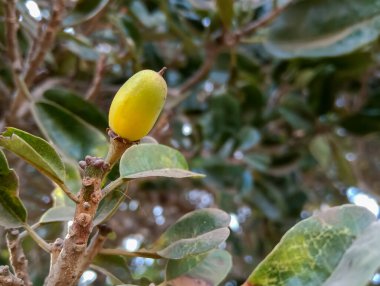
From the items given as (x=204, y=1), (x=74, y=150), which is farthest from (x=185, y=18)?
(x=74, y=150)

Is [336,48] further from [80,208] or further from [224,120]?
[80,208]

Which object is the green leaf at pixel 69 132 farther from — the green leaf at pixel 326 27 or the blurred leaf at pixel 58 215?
the green leaf at pixel 326 27

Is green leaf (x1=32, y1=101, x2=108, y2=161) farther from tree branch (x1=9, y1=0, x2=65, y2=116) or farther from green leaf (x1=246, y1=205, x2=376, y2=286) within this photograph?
green leaf (x1=246, y1=205, x2=376, y2=286)

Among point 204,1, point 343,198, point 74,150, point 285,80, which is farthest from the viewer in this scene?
point 343,198

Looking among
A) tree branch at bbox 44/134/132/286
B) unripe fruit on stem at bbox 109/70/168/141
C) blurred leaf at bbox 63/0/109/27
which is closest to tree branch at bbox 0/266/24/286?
tree branch at bbox 44/134/132/286

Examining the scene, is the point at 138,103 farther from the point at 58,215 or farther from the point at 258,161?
the point at 258,161
